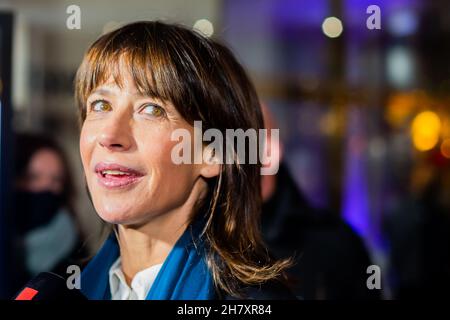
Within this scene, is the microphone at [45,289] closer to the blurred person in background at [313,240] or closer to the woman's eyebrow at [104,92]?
the woman's eyebrow at [104,92]

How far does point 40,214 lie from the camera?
1981 millimetres

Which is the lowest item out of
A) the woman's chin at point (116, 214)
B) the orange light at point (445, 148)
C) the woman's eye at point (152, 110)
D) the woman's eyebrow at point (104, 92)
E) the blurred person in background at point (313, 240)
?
the blurred person in background at point (313, 240)

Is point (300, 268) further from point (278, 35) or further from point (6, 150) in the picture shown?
point (278, 35)

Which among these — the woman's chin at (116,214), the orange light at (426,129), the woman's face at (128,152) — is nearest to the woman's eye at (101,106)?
the woman's face at (128,152)

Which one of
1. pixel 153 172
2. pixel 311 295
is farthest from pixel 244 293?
pixel 311 295

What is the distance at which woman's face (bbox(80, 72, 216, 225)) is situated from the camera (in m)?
1.02

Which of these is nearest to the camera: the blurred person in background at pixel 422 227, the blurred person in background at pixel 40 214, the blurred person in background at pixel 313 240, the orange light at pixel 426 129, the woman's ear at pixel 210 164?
the woman's ear at pixel 210 164

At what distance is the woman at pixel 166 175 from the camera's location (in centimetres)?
103

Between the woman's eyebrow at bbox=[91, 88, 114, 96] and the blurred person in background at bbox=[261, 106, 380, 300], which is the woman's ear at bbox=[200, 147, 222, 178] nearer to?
the woman's eyebrow at bbox=[91, 88, 114, 96]

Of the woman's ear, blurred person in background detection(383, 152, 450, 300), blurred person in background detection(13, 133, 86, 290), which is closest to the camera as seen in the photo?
the woman's ear

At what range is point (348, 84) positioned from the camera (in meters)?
4.12

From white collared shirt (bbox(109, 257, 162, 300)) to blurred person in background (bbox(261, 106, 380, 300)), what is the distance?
665 mm

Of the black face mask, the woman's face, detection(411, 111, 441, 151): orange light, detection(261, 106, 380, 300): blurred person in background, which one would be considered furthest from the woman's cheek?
detection(411, 111, 441, 151): orange light

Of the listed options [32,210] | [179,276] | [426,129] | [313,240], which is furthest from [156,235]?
[426,129]
